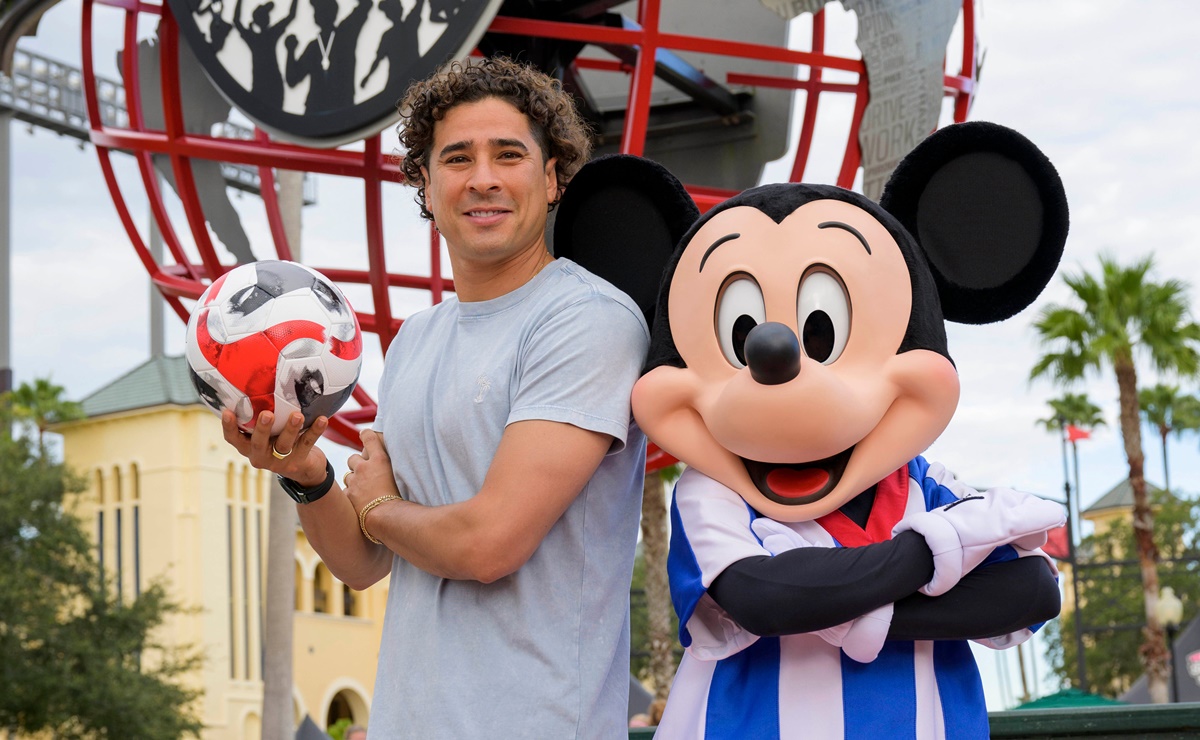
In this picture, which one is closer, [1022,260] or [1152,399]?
[1022,260]

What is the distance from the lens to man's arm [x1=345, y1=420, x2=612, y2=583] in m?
1.94

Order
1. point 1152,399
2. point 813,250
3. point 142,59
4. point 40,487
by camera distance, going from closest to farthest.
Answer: point 813,250 → point 142,59 → point 40,487 → point 1152,399

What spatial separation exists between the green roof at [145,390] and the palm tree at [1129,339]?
16.7 metres

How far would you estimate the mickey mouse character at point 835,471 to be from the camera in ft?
6.68

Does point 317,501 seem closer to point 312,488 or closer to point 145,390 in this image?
point 312,488

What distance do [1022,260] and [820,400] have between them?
60 centimetres

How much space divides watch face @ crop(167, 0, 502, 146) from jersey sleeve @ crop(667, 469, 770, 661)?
105 inches

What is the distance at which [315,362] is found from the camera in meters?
2.08

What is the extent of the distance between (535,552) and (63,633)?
17.1 m

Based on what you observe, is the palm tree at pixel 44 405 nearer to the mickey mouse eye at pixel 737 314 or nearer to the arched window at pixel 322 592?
the arched window at pixel 322 592

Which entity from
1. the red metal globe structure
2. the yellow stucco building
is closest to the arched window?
the yellow stucco building

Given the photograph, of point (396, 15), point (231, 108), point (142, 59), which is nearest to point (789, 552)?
point (396, 15)

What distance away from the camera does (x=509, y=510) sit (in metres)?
1.94

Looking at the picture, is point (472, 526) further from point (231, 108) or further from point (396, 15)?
point (231, 108)
